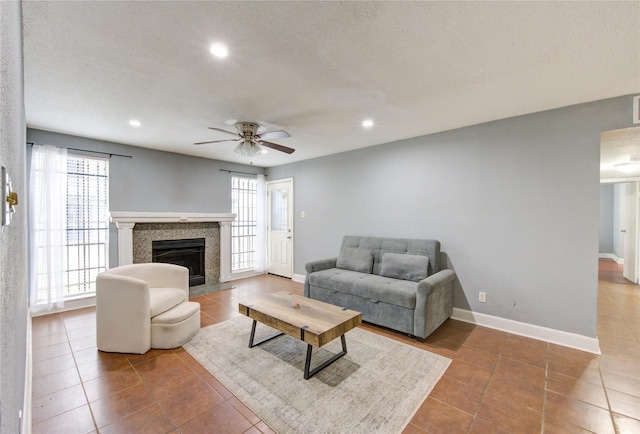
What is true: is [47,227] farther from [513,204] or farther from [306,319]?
[513,204]

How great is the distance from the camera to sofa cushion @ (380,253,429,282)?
3.57 meters

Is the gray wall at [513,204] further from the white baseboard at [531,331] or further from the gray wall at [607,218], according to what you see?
the gray wall at [607,218]

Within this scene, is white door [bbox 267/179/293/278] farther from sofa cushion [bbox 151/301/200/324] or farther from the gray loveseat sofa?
sofa cushion [bbox 151/301/200/324]

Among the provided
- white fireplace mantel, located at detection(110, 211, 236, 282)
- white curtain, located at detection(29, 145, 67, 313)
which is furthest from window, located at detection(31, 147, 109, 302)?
white fireplace mantel, located at detection(110, 211, 236, 282)

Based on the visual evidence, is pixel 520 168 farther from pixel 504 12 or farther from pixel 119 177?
pixel 119 177

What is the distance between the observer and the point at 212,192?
5578 mm

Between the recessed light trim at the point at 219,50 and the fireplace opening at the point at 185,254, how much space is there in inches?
153

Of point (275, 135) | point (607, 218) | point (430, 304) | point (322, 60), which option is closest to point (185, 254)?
point (275, 135)

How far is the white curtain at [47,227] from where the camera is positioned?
361 cm

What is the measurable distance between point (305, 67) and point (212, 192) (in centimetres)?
404

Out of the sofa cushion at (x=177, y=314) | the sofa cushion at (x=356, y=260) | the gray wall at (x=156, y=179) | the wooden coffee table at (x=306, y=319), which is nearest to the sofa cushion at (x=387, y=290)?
the sofa cushion at (x=356, y=260)

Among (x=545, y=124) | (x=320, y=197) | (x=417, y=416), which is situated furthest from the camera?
(x=320, y=197)

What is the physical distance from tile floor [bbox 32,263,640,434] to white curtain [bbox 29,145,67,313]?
29.7 inches

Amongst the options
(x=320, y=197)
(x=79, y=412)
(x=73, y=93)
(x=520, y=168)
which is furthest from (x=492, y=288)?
(x=73, y=93)
